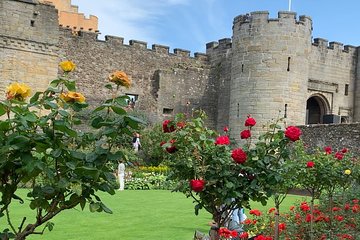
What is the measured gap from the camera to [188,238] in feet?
29.3

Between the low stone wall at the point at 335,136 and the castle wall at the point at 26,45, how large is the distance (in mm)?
11705

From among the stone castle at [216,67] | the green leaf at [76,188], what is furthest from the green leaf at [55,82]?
the stone castle at [216,67]

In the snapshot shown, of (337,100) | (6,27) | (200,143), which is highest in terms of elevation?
(6,27)

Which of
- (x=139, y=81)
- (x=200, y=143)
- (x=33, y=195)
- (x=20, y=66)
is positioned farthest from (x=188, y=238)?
(x=139, y=81)

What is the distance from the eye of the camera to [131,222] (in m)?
10.4

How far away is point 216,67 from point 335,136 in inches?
485

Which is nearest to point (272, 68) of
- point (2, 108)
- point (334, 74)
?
point (334, 74)

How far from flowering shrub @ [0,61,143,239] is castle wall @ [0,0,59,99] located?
20885mm

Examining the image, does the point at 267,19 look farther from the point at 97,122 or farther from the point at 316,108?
the point at 97,122

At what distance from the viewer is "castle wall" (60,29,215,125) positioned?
26953mm

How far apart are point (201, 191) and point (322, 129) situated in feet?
52.9

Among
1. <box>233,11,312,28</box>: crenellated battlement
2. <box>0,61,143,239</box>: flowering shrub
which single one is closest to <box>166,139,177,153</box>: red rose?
<box>0,61,143,239</box>: flowering shrub

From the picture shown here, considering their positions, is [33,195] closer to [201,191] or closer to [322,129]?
[201,191]

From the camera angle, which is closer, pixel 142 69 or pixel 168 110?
pixel 142 69
